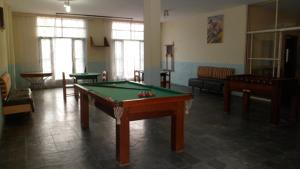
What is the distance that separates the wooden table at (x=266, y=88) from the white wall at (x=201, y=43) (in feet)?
7.87

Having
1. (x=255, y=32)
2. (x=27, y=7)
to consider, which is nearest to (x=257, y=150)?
(x=255, y=32)

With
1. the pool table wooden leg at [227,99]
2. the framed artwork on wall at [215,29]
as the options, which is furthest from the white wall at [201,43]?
the pool table wooden leg at [227,99]

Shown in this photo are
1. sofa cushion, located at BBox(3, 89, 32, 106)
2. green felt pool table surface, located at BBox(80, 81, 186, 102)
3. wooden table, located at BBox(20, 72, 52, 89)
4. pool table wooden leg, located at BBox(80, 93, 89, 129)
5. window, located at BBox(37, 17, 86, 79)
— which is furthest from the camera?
window, located at BBox(37, 17, 86, 79)

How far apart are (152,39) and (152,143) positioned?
2307 millimetres

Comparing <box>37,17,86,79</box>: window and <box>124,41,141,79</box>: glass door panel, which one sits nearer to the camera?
<box>37,17,86,79</box>: window

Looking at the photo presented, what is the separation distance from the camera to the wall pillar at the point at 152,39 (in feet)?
16.7

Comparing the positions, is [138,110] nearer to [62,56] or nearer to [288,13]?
[288,13]

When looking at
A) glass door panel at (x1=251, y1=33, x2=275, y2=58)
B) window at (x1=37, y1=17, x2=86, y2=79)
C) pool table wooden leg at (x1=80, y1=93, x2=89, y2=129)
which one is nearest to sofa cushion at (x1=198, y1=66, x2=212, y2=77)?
glass door panel at (x1=251, y1=33, x2=275, y2=58)

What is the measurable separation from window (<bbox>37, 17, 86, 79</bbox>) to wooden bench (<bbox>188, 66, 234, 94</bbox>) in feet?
16.9

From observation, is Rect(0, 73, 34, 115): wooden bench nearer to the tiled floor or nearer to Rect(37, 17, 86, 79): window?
the tiled floor

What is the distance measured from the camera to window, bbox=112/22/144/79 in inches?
436

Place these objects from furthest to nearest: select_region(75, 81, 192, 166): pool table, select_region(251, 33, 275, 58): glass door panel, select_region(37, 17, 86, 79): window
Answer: select_region(37, 17, 86, 79): window < select_region(251, 33, 275, 58): glass door panel < select_region(75, 81, 192, 166): pool table

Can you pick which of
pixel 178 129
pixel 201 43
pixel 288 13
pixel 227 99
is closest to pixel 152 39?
pixel 178 129

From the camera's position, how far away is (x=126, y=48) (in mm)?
11289
